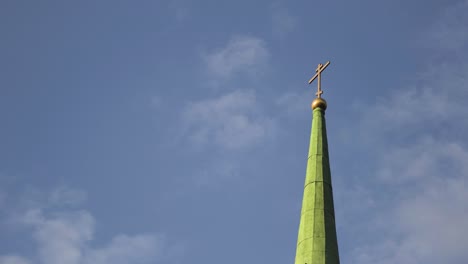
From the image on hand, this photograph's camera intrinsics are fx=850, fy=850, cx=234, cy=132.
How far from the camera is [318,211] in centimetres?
3309

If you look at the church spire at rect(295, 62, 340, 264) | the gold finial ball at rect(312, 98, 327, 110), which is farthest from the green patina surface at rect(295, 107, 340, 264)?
the gold finial ball at rect(312, 98, 327, 110)

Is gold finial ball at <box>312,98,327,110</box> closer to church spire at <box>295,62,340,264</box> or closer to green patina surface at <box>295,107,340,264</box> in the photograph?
church spire at <box>295,62,340,264</box>

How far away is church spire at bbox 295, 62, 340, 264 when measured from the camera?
104ft

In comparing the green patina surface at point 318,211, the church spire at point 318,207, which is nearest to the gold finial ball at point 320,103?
the church spire at point 318,207

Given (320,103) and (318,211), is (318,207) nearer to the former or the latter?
(318,211)

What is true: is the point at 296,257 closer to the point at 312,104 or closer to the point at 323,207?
the point at 323,207

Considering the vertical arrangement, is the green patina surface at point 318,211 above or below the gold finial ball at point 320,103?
below

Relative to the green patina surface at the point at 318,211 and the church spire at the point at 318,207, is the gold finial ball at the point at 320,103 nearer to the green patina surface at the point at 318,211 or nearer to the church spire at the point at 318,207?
the church spire at the point at 318,207

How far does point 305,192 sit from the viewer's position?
34.4 meters

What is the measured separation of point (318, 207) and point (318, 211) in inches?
9.2

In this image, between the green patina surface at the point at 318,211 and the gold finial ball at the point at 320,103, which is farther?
the gold finial ball at the point at 320,103

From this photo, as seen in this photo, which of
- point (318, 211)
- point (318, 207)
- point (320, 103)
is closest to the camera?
point (318, 211)

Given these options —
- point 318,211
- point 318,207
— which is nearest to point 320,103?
point 318,207

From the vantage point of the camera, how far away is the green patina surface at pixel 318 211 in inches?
1241
